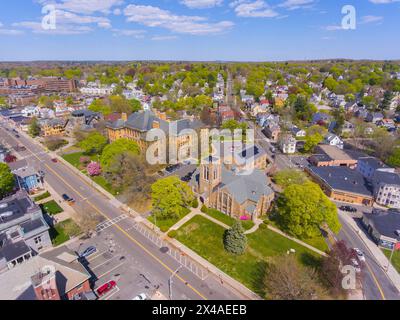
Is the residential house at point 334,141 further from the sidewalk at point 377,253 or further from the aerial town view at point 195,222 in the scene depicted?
the sidewalk at point 377,253

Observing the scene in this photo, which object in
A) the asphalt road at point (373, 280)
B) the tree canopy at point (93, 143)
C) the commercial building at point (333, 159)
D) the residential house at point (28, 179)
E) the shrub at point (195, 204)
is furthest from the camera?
the tree canopy at point (93, 143)

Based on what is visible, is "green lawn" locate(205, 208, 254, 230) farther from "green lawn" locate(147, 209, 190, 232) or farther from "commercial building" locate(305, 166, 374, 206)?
"commercial building" locate(305, 166, 374, 206)

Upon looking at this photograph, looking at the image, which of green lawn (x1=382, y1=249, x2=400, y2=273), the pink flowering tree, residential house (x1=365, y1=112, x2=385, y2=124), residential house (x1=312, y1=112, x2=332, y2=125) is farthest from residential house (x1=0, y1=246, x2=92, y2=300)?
residential house (x1=365, y1=112, x2=385, y2=124)

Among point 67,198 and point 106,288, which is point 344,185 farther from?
point 67,198

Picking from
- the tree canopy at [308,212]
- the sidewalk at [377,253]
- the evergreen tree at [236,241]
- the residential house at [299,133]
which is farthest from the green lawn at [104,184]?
the residential house at [299,133]
